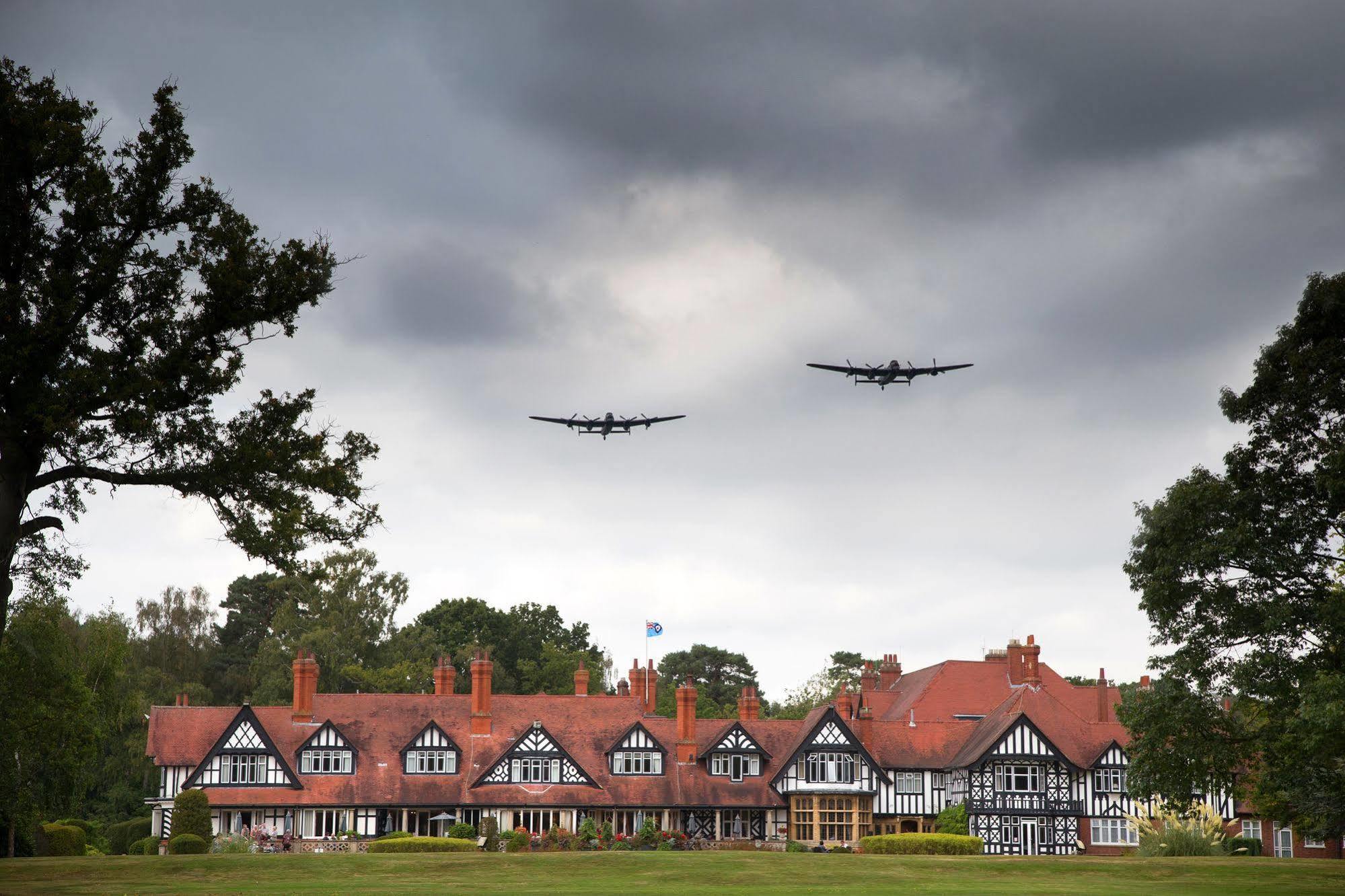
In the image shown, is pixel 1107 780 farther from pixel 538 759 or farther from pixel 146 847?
pixel 146 847

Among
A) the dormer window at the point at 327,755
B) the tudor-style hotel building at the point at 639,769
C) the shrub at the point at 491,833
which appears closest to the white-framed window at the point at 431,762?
the tudor-style hotel building at the point at 639,769

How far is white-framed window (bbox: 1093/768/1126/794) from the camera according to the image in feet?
192

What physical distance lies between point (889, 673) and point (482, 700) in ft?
89.7

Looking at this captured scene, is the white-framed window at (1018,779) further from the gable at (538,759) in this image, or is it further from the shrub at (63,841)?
the shrub at (63,841)

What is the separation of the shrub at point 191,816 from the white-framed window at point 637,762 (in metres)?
17.0

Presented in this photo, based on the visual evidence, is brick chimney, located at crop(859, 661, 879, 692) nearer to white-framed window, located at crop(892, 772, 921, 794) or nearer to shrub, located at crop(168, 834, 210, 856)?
white-framed window, located at crop(892, 772, 921, 794)

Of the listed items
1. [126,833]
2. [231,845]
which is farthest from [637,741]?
[126,833]

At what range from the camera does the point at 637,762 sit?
194 ft

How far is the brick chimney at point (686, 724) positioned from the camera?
60.0 m

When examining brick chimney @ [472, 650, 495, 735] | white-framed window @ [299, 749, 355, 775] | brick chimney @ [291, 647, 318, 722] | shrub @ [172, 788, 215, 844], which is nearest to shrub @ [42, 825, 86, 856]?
shrub @ [172, 788, 215, 844]

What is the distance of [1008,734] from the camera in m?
57.7

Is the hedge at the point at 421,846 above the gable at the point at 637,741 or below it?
below

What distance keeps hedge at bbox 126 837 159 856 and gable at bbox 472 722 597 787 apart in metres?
13.2

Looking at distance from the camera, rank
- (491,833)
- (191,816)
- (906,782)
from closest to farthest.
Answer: (191,816)
(491,833)
(906,782)
